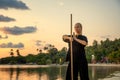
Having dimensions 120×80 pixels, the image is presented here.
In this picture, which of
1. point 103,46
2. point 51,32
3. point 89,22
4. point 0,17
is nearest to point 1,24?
point 0,17

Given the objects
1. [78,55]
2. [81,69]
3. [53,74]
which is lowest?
[53,74]

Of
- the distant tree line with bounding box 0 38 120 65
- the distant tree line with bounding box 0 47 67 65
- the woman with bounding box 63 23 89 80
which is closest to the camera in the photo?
the woman with bounding box 63 23 89 80

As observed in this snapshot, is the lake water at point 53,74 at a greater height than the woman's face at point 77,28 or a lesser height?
lesser

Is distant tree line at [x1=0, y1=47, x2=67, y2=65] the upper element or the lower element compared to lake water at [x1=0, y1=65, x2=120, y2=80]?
upper

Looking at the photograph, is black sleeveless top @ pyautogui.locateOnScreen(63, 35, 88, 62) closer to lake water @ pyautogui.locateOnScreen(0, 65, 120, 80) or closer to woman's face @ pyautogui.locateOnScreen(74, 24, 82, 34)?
woman's face @ pyautogui.locateOnScreen(74, 24, 82, 34)

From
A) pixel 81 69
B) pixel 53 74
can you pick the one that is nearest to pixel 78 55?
pixel 81 69

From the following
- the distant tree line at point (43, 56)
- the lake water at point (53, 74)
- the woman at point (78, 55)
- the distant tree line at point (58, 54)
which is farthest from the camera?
the distant tree line at point (58, 54)

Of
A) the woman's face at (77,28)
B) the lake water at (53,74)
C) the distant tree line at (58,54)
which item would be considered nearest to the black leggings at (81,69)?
the woman's face at (77,28)

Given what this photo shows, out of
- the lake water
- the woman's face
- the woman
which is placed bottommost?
the lake water

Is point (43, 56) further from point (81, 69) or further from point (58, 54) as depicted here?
point (81, 69)

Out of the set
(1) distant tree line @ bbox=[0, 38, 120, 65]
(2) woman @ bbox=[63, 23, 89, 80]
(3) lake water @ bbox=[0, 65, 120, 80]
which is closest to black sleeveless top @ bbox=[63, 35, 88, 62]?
(2) woman @ bbox=[63, 23, 89, 80]

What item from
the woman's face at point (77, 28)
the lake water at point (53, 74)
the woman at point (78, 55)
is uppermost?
the woman's face at point (77, 28)

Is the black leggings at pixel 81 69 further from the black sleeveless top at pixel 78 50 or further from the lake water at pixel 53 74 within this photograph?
the lake water at pixel 53 74

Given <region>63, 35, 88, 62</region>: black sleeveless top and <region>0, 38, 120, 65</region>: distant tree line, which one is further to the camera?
<region>0, 38, 120, 65</region>: distant tree line
